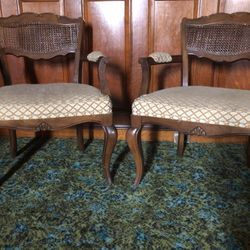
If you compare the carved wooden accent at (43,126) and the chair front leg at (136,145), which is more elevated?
the carved wooden accent at (43,126)

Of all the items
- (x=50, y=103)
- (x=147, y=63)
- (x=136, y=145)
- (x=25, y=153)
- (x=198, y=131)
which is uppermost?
(x=147, y=63)

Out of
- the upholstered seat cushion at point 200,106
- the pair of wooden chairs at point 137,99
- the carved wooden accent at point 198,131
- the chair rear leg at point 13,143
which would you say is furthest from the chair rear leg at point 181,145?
the chair rear leg at point 13,143

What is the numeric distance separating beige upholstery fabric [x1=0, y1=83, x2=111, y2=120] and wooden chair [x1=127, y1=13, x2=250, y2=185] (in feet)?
0.59

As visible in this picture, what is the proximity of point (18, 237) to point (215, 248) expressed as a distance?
0.76 metres

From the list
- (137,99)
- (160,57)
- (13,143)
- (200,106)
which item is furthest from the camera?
(13,143)

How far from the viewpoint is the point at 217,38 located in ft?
5.77

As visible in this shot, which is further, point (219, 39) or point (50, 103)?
point (219, 39)

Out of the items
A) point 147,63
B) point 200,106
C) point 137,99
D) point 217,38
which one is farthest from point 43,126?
point 217,38

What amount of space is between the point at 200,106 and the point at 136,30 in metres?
0.93

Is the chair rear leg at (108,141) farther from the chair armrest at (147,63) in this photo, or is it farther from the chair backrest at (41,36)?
the chair backrest at (41,36)

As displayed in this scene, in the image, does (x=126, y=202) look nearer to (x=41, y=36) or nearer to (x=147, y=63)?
(x=147, y=63)

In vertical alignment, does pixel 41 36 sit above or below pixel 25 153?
above

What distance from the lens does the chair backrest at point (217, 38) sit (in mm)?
1721

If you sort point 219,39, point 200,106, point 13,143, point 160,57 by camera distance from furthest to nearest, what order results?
1. point 13,143
2. point 219,39
3. point 160,57
4. point 200,106
